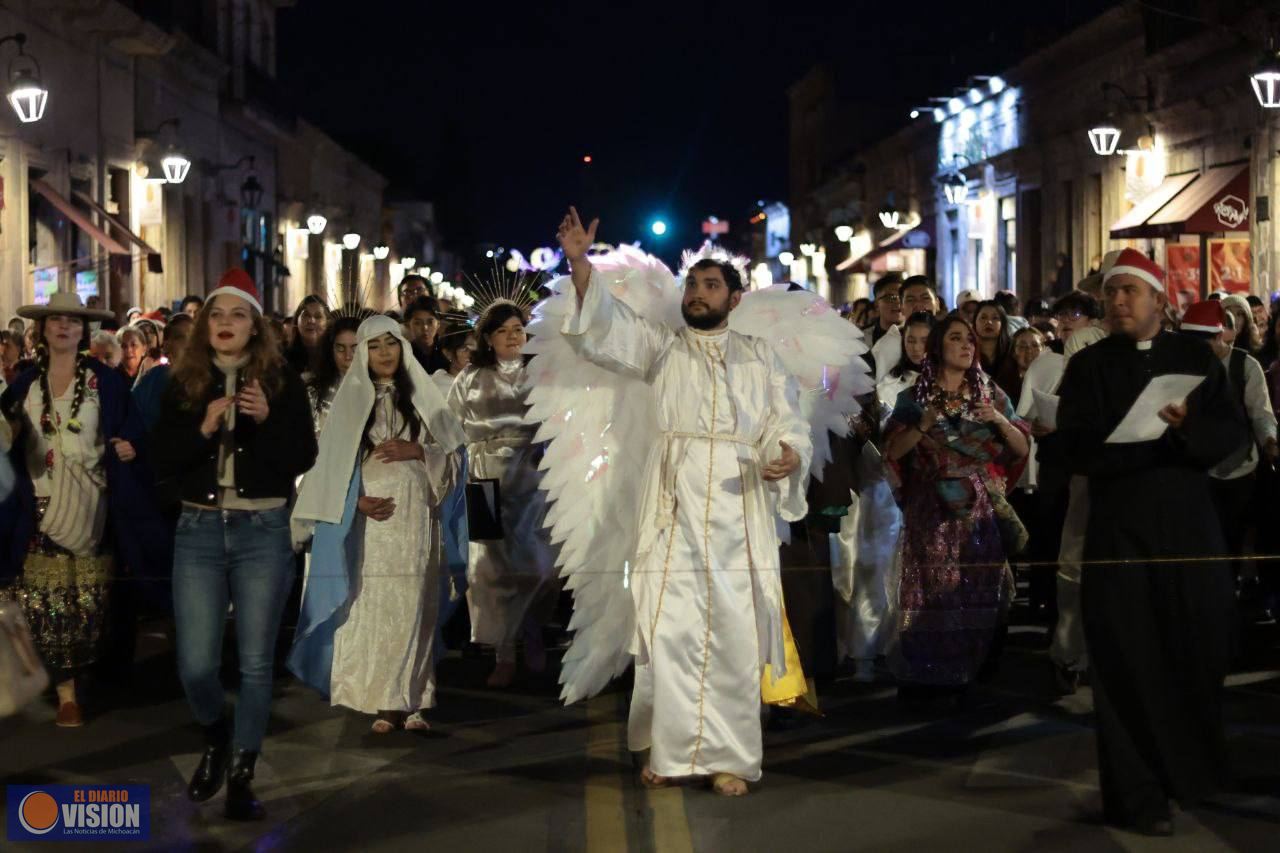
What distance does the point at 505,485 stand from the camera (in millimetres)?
10719

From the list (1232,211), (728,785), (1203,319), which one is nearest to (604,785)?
(728,785)

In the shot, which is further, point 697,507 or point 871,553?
point 871,553

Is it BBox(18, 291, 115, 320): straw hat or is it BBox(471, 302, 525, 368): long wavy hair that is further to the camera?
BBox(471, 302, 525, 368): long wavy hair

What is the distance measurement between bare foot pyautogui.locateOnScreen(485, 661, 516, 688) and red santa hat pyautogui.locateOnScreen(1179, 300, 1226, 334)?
388 cm

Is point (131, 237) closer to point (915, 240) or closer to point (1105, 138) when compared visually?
point (1105, 138)

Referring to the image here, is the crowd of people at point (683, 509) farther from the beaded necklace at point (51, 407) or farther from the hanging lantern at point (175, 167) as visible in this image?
the hanging lantern at point (175, 167)

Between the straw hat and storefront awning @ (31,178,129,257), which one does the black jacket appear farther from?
storefront awning @ (31,178,129,257)

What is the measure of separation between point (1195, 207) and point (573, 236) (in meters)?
18.9

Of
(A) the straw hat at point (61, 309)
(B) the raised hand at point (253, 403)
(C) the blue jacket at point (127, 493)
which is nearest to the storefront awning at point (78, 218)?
(A) the straw hat at point (61, 309)

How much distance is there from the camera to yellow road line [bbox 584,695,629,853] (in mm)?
6695

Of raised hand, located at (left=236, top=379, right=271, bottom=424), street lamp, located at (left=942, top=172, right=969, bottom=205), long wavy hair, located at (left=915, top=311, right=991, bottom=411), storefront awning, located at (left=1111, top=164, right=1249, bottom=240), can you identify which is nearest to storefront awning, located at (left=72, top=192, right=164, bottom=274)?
Answer: storefront awning, located at (left=1111, top=164, right=1249, bottom=240)

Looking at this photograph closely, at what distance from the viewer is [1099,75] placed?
32062mm

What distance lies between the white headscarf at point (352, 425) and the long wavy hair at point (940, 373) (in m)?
2.25

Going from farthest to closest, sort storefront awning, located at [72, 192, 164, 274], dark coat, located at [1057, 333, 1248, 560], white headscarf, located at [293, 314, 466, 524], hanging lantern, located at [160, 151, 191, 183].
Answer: hanging lantern, located at [160, 151, 191, 183] < storefront awning, located at [72, 192, 164, 274] < white headscarf, located at [293, 314, 466, 524] < dark coat, located at [1057, 333, 1248, 560]
